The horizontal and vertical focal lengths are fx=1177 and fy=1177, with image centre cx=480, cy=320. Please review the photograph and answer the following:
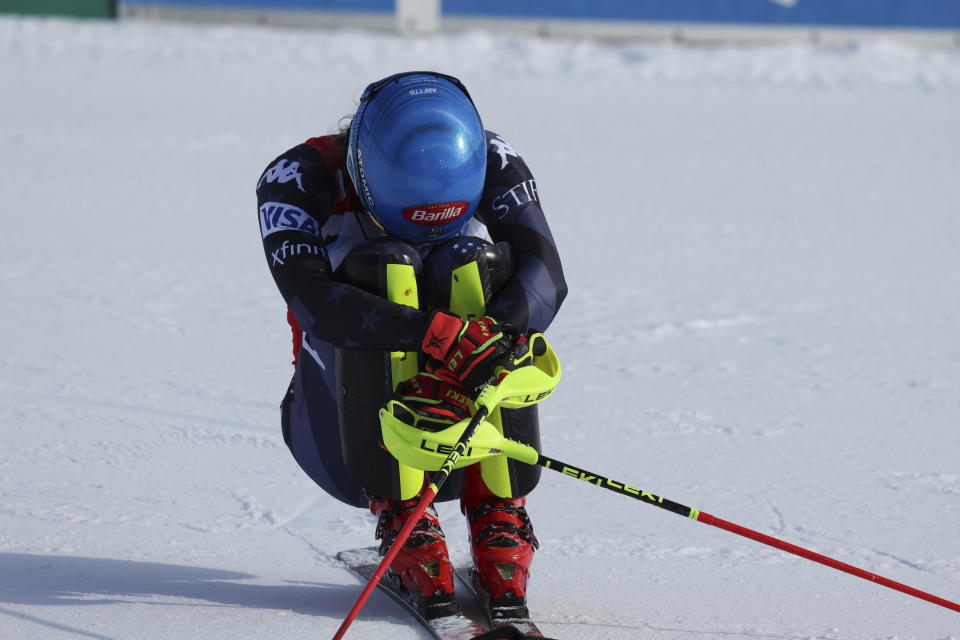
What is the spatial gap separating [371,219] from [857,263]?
4087 mm

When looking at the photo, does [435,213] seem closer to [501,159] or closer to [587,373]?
[501,159]

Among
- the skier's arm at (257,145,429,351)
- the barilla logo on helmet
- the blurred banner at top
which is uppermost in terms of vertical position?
the barilla logo on helmet

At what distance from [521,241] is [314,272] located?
0.49 metres

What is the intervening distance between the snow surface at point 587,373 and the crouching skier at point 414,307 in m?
0.21

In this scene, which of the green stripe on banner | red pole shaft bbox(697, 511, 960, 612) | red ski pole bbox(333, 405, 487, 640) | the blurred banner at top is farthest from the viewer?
the blurred banner at top

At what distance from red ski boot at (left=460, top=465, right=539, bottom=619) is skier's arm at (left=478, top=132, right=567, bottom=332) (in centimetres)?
36

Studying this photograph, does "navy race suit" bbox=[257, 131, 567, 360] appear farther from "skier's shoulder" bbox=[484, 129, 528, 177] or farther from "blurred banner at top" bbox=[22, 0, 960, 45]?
"blurred banner at top" bbox=[22, 0, 960, 45]

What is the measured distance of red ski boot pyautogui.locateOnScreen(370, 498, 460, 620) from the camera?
2.40 m

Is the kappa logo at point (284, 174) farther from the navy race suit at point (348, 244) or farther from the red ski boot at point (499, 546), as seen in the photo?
the red ski boot at point (499, 546)

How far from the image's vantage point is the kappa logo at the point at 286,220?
8.10 feet

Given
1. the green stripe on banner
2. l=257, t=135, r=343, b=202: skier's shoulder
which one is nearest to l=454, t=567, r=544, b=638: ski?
l=257, t=135, r=343, b=202: skier's shoulder

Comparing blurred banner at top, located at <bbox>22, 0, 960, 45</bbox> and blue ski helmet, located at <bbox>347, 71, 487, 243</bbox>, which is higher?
blue ski helmet, located at <bbox>347, 71, 487, 243</bbox>

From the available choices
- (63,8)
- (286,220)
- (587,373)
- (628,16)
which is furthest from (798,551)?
(63,8)

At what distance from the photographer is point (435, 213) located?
7.95 ft
